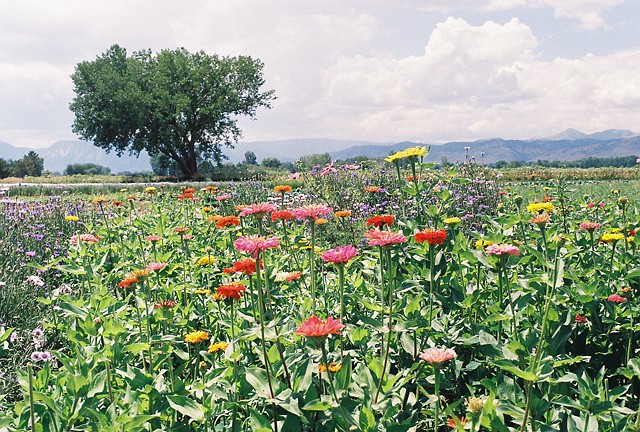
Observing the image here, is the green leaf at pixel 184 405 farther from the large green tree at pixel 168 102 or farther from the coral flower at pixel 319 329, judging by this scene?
the large green tree at pixel 168 102

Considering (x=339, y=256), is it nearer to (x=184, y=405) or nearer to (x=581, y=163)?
(x=184, y=405)

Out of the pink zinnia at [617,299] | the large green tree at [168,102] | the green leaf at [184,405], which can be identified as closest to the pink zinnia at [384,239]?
the green leaf at [184,405]

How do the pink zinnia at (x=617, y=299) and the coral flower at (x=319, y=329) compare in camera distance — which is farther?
the pink zinnia at (x=617, y=299)

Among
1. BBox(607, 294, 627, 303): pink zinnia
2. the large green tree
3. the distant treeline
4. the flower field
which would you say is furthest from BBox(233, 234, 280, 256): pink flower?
the distant treeline

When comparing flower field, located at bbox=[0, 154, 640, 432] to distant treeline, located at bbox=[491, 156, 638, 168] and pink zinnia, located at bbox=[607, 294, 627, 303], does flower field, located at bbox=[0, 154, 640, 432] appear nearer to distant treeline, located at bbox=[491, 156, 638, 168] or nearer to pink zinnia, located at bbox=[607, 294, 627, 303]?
pink zinnia, located at bbox=[607, 294, 627, 303]

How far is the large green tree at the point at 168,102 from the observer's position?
104 feet

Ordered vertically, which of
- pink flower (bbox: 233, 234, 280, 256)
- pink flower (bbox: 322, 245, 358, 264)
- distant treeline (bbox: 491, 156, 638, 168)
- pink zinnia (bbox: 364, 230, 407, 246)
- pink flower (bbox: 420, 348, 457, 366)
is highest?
pink flower (bbox: 233, 234, 280, 256)

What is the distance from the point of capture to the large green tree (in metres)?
31.6

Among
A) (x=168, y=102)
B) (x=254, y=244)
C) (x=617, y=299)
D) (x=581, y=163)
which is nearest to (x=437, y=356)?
(x=254, y=244)

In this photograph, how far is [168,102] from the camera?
31016mm

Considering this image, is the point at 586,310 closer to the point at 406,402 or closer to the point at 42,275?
the point at 406,402

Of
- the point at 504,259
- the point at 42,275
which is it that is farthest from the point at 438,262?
the point at 42,275

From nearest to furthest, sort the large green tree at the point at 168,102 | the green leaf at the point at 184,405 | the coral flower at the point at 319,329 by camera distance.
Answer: the coral flower at the point at 319,329 < the green leaf at the point at 184,405 < the large green tree at the point at 168,102

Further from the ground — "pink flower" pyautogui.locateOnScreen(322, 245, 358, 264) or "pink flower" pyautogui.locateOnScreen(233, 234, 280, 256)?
"pink flower" pyautogui.locateOnScreen(233, 234, 280, 256)
